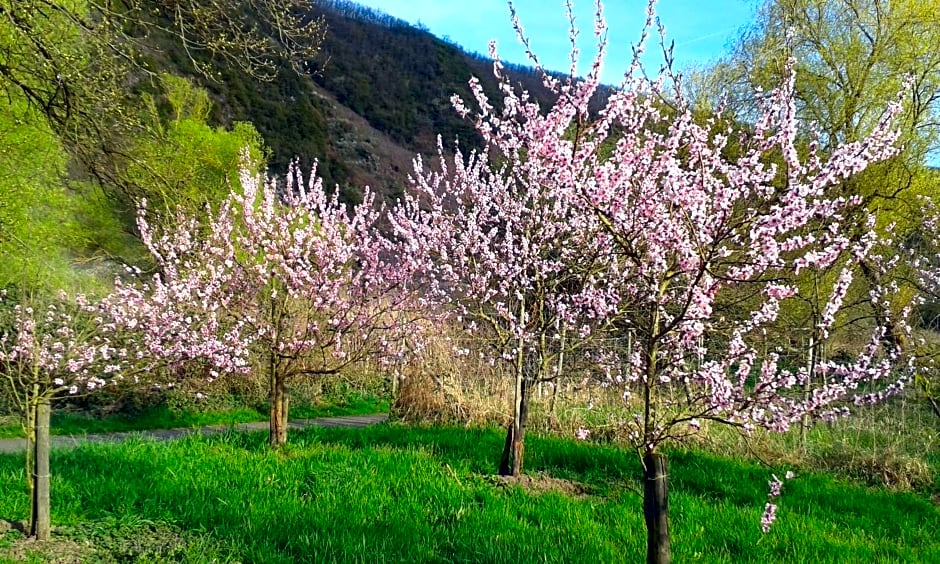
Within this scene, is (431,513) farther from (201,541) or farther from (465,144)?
(465,144)

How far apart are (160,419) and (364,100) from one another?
55.9 m

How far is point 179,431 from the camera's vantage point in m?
9.98

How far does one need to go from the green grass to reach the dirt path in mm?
331

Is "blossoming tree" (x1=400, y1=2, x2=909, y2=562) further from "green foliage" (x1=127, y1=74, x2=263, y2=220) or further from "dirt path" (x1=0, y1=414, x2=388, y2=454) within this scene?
"dirt path" (x1=0, y1=414, x2=388, y2=454)

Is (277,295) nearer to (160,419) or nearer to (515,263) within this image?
(515,263)

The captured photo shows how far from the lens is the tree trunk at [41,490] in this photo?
387 cm

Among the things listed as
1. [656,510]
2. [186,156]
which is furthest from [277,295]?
[656,510]

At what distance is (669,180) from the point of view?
10.1 feet

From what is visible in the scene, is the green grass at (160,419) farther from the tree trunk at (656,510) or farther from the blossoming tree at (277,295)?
the tree trunk at (656,510)

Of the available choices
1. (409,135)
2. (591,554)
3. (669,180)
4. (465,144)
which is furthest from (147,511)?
(409,135)

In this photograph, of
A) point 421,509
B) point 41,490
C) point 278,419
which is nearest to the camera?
point 41,490

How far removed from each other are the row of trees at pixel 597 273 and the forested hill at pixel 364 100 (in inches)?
1318

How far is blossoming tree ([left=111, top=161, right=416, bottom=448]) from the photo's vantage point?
751cm

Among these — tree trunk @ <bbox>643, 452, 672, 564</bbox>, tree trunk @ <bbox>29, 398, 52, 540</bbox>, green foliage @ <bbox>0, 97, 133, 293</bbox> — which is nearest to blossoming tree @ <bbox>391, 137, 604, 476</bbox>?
tree trunk @ <bbox>643, 452, 672, 564</bbox>
